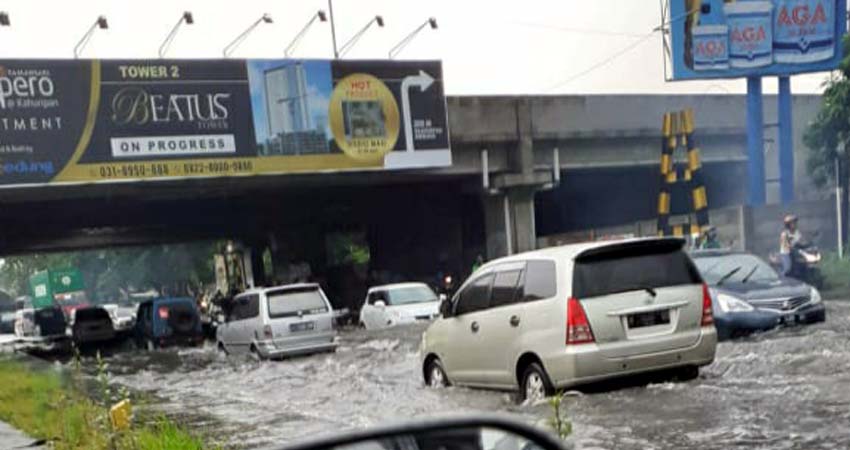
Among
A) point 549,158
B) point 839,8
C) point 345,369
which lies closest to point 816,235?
point 839,8

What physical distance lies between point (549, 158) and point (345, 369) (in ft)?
61.4

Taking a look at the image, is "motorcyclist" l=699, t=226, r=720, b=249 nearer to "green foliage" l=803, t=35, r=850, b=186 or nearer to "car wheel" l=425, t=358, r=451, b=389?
"green foliage" l=803, t=35, r=850, b=186

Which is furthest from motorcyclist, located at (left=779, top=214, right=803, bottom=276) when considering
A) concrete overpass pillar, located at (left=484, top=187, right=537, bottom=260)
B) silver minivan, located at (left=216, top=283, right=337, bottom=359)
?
concrete overpass pillar, located at (left=484, top=187, right=537, bottom=260)

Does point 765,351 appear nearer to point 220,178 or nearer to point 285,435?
point 285,435

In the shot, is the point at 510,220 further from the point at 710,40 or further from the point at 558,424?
the point at 558,424

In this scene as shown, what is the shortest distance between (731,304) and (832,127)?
684 inches

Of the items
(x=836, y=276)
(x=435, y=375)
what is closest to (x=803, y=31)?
(x=836, y=276)

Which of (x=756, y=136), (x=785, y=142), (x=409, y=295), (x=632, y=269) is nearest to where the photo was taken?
(x=632, y=269)

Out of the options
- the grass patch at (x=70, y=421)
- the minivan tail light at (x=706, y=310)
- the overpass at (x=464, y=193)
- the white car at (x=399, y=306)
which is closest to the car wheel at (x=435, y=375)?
the minivan tail light at (x=706, y=310)

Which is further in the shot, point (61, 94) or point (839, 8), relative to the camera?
point (839, 8)

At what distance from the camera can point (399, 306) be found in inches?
916

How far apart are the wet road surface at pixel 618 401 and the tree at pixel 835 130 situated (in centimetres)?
1158

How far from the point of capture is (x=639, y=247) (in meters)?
9.65

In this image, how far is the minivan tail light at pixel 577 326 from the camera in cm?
916
